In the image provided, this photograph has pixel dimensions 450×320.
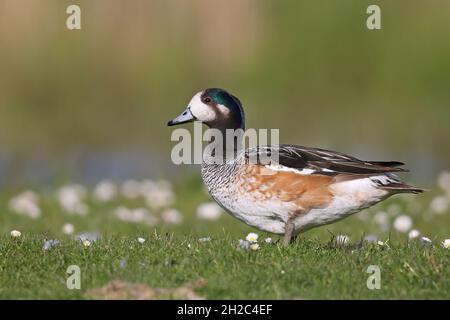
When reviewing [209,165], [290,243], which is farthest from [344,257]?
[209,165]

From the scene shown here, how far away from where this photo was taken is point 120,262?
5465mm

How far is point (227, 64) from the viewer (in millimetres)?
15453

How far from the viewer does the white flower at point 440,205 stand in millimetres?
9969

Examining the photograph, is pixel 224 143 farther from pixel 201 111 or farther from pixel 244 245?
pixel 244 245

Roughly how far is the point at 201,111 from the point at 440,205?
3991mm

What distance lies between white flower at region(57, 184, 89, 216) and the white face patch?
319 cm

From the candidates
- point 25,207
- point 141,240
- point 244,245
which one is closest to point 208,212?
point 25,207

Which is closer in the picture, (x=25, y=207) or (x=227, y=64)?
(x=25, y=207)

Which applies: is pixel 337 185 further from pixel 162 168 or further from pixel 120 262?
pixel 162 168

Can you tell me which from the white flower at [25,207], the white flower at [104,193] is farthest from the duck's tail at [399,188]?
the white flower at [104,193]

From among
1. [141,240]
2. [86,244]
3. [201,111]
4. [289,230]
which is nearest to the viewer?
[86,244]

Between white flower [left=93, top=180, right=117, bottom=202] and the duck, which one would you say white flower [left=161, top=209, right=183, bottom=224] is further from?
the duck

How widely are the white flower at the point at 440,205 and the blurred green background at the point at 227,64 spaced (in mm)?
3824

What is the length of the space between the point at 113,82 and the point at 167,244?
396 inches
